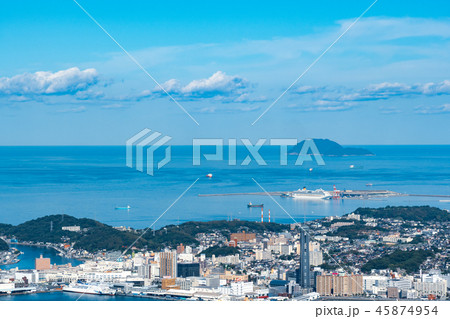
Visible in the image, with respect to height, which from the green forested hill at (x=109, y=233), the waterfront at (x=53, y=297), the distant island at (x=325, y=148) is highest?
the distant island at (x=325, y=148)

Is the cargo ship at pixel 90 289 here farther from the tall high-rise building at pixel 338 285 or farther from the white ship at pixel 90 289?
the tall high-rise building at pixel 338 285

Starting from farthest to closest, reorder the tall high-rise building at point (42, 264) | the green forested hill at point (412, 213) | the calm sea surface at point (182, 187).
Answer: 1. the calm sea surface at point (182, 187)
2. the green forested hill at point (412, 213)
3. the tall high-rise building at point (42, 264)

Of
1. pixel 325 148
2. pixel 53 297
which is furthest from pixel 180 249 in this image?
pixel 325 148

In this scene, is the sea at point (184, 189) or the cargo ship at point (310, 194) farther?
the cargo ship at point (310, 194)

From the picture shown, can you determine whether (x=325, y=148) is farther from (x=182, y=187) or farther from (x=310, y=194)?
(x=182, y=187)

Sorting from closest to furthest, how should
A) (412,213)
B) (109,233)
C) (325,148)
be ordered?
1. (109,233)
2. (412,213)
3. (325,148)

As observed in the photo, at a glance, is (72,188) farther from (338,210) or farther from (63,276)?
(63,276)

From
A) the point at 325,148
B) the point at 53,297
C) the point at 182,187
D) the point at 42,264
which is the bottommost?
the point at 53,297

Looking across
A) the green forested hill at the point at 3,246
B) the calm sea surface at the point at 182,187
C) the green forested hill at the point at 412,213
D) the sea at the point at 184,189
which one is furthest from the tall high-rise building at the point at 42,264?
the green forested hill at the point at 412,213
